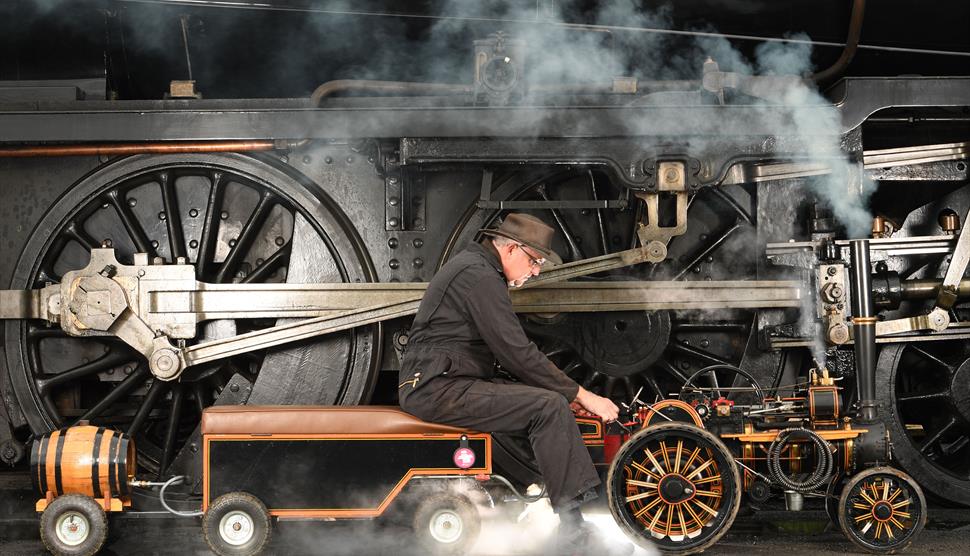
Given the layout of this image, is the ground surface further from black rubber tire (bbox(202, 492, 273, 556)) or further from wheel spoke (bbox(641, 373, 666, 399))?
wheel spoke (bbox(641, 373, 666, 399))

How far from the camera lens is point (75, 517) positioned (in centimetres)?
395

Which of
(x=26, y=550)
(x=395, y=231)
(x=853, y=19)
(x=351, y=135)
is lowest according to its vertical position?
(x=26, y=550)

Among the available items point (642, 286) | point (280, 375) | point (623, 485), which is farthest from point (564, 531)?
point (280, 375)

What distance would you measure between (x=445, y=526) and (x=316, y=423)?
609 mm

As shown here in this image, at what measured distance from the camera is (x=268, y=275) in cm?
491

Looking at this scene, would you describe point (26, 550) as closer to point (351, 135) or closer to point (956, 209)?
point (351, 135)

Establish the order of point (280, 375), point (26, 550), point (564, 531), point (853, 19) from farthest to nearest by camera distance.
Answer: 1. point (280, 375)
2. point (853, 19)
3. point (26, 550)
4. point (564, 531)

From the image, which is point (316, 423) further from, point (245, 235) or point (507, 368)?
point (245, 235)

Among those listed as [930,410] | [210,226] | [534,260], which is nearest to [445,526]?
[534,260]

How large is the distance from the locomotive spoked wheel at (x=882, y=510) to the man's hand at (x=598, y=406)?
0.91 metres

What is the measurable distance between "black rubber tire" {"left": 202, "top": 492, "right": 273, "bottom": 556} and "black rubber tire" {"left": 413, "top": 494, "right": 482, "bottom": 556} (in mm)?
559

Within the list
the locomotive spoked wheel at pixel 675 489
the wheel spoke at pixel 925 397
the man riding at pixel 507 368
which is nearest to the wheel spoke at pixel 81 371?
the man riding at pixel 507 368

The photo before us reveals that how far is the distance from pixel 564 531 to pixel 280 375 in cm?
162

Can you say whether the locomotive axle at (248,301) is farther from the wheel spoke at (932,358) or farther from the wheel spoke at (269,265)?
the wheel spoke at (932,358)
